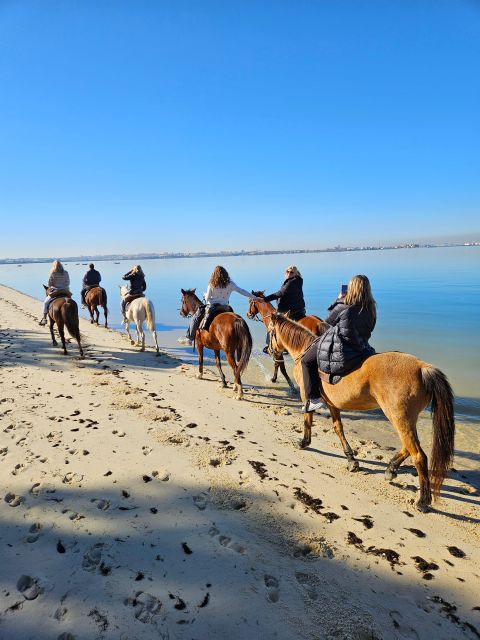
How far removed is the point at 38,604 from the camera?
7.61 ft

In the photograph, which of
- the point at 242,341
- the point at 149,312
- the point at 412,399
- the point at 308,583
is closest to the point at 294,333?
the point at 242,341

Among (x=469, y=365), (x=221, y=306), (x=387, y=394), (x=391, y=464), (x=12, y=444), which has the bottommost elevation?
(x=469, y=365)

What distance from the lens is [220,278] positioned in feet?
25.3

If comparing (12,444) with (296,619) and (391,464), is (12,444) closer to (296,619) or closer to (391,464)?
(296,619)

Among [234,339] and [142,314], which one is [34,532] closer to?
[234,339]

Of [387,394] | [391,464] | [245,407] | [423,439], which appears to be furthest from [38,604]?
[423,439]

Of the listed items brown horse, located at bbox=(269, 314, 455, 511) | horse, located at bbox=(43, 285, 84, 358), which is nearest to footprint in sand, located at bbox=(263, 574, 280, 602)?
brown horse, located at bbox=(269, 314, 455, 511)

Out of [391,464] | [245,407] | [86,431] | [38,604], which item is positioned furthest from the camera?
[245,407]

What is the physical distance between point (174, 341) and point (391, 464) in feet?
37.4

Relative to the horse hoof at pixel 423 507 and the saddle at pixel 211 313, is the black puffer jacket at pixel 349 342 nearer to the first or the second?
the horse hoof at pixel 423 507

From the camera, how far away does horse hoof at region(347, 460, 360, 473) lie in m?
4.60

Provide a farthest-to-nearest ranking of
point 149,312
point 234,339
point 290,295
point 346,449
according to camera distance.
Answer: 1. point 149,312
2. point 290,295
3. point 234,339
4. point 346,449

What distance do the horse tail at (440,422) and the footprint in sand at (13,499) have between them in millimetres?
4473

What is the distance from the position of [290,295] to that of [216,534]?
603 cm
